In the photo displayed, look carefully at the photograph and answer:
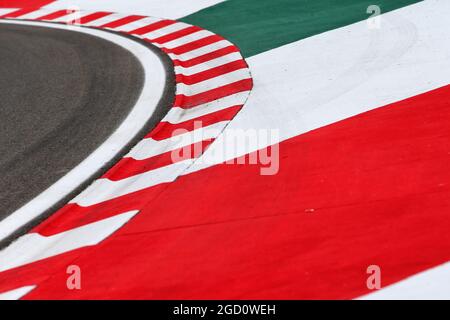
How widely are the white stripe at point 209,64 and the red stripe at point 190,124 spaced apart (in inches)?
79.1

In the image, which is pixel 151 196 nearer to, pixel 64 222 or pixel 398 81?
pixel 64 222

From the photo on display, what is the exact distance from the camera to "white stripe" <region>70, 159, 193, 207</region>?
670 centimetres

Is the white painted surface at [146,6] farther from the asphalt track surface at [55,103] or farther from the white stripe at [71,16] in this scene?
the asphalt track surface at [55,103]

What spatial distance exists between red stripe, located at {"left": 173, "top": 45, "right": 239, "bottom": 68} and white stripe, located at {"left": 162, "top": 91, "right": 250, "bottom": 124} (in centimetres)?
196

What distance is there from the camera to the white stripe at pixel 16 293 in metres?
5.18

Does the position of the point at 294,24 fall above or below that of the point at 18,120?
above

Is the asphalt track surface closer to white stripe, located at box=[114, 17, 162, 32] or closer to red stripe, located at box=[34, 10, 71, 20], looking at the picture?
white stripe, located at box=[114, 17, 162, 32]

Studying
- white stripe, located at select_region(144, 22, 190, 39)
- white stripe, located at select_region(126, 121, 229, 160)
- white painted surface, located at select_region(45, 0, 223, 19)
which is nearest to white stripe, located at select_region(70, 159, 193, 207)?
white stripe, located at select_region(126, 121, 229, 160)

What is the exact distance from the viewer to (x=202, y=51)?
1155cm

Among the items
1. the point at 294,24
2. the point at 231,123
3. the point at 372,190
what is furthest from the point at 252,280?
the point at 294,24

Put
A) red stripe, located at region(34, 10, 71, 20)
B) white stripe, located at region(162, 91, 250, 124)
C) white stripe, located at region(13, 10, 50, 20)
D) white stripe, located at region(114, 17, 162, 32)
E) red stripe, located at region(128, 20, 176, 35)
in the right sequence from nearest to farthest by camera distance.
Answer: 1. white stripe, located at region(162, 91, 250, 124)
2. red stripe, located at region(128, 20, 176, 35)
3. white stripe, located at region(114, 17, 162, 32)
4. red stripe, located at region(34, 10, 71, 20)
5. white stripe, located at region(13, 10, 50, 20)

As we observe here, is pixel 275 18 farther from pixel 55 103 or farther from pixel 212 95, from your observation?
pixel 55 103

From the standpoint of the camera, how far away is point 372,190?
599cm
